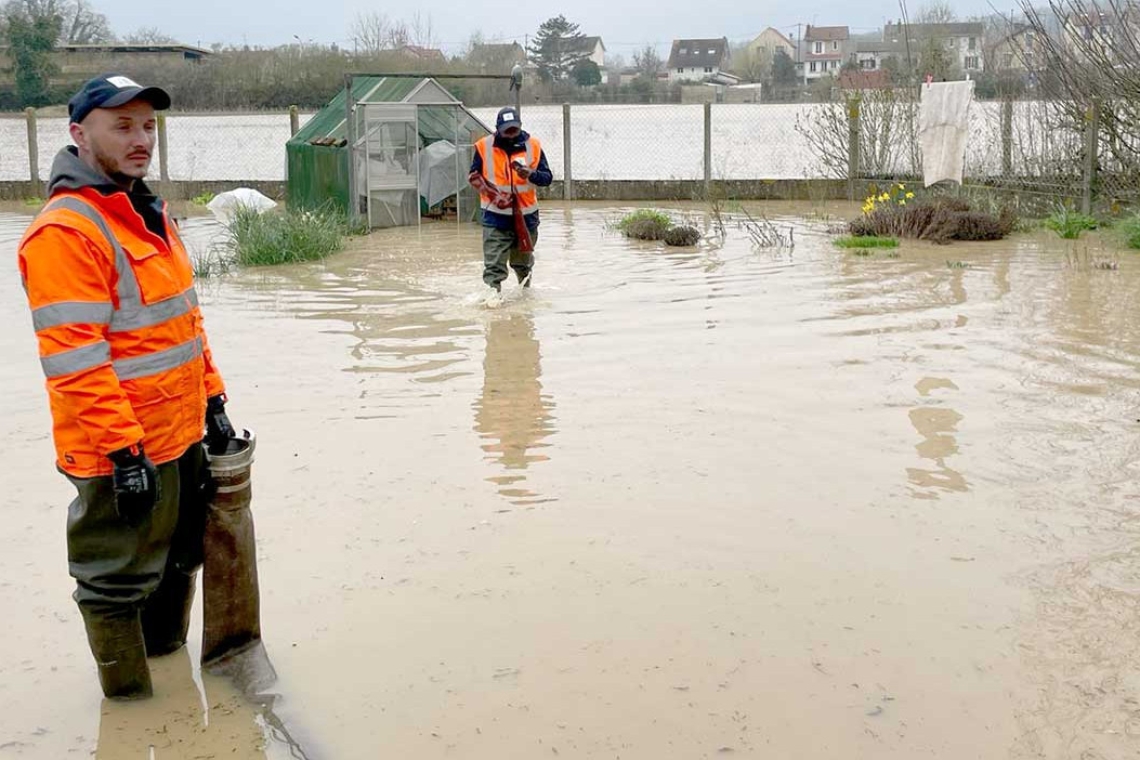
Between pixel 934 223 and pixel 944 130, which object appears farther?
pixel 944 130

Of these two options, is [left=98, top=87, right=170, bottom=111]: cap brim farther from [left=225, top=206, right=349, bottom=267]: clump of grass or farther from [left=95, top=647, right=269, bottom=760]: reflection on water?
[left=225, top=206, right=349, bottom=267]: clump of grass

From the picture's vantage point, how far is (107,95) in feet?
12.3

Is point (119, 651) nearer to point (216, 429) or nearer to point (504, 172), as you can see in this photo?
point (216, 429)

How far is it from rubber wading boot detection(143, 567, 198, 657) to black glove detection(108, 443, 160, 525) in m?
0.57

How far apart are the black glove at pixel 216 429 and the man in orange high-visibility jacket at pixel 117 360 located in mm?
91

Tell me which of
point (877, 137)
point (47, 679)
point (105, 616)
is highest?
point (877, 137)

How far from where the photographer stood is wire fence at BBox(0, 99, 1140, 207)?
16.8 meters

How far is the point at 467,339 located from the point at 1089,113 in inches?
402

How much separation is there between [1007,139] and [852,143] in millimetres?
3139

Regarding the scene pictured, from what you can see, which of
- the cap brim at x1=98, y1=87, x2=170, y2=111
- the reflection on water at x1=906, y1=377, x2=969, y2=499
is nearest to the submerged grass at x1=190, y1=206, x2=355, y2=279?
the reflection on water at x1=906, y1=377, x2=969, y2=499

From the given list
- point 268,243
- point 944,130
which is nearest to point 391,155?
point 268,243

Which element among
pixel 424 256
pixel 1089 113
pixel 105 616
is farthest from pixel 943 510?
pixel 1089 113

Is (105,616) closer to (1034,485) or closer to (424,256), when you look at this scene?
(1034,485)

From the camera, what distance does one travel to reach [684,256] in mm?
13969
